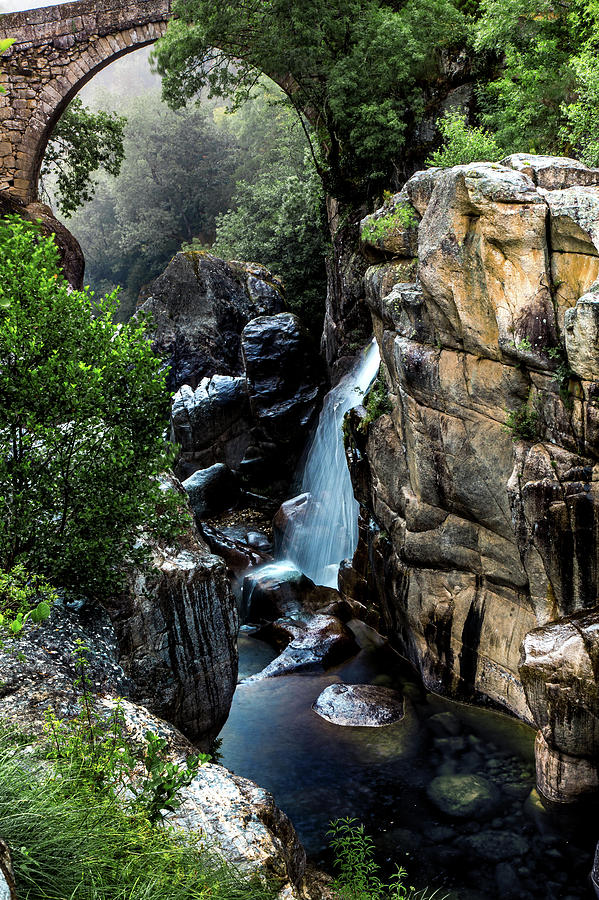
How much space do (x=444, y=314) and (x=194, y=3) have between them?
41.0 ft

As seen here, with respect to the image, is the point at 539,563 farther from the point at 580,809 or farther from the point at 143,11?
the point at 143,11

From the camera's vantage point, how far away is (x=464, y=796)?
31.0 feet

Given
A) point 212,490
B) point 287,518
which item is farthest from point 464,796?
point 212,490

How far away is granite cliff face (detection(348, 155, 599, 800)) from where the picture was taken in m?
8.66

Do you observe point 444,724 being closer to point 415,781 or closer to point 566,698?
point 415,781

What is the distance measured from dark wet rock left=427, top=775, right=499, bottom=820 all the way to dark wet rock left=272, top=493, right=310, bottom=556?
906cm

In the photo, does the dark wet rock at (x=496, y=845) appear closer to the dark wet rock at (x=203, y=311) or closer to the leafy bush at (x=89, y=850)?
the leafy bush at (x=89, y=850)

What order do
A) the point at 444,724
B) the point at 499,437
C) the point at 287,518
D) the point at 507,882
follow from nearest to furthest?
the point at 507,882 → the point at 499,437 → the point at 444,724 → the point at 287,518

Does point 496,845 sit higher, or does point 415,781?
point 415,781

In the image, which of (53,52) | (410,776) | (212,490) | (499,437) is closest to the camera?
(410,776)

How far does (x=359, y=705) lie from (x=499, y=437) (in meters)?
5.17

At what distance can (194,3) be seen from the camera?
17.1 metres

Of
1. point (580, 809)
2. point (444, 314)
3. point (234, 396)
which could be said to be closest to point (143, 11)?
point (234, 396)

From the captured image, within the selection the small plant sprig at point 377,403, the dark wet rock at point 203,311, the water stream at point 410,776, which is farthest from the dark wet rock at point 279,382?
the water stream at point 410,776
